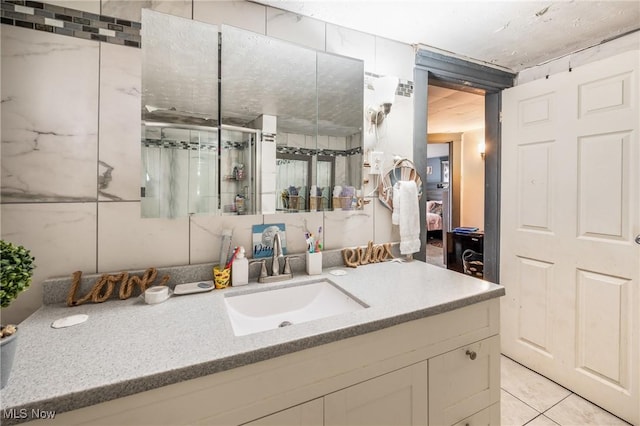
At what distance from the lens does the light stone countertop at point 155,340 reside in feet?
1.80

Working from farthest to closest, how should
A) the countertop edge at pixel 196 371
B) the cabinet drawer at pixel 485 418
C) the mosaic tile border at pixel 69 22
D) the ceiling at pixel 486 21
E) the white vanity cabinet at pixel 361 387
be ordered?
1. the ceiling at pixel 486 21
2. the cabinet drawer at pixel 485 418
3. the mosaic tile border at pixel 69 22
4. the white vanity cabinet at pixel 361 387
5. the countertop edge at pixel 196 371

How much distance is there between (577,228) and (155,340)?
6.83 ft

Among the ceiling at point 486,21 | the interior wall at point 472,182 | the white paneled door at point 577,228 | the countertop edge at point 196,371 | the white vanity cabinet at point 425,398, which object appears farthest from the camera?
the interior wall at point 472,182

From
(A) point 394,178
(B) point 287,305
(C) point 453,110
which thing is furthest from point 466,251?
(B) point 287,305

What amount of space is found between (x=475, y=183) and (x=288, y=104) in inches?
162

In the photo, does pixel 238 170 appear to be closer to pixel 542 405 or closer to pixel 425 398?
pixel 425 398

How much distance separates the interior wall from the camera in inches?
169

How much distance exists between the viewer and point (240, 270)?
3.69ft

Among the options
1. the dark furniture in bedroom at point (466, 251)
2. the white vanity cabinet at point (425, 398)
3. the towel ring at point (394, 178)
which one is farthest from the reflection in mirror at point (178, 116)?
the dark furniture in bedroom at point (466, 251)

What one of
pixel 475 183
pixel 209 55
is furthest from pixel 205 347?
pixel 475 183

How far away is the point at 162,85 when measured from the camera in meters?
0.98

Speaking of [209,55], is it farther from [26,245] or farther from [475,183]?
[475,183]

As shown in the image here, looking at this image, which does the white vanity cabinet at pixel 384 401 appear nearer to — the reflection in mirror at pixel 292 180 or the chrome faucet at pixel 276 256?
the chrome faucet at pixel 276 256

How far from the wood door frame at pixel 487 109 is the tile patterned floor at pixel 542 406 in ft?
2.10
